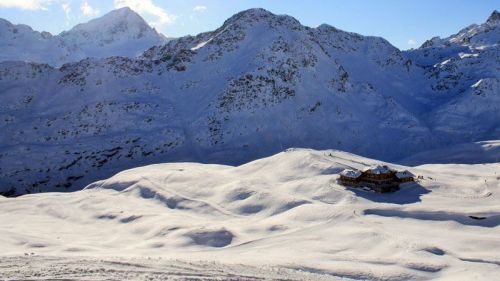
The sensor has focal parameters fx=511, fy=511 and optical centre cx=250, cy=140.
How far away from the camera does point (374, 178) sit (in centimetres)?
4547

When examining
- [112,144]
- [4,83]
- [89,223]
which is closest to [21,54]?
[4,83]

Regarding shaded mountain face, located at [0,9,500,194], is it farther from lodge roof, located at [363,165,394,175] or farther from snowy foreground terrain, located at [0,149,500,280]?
lodge roof, located at [363,165,394,175]

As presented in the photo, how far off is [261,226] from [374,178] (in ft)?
45.4

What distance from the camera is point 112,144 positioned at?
2874 inches

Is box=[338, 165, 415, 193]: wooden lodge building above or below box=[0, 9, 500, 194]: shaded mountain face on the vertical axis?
below

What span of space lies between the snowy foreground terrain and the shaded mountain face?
1724 centimetres

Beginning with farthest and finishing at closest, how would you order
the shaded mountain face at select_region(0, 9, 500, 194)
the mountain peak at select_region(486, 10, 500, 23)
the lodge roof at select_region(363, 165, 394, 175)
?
the mountain peak at select_region(486, 10, 500, 23) → the shaded mountain face at select_region(0, 9, 500, 194) → the lodge roof at select_region(363, 165, 394, 175)

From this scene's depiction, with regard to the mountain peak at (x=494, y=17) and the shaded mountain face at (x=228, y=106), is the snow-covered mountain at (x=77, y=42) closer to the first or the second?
the shaded mountain face at (x=228, y=106)

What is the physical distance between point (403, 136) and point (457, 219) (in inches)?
1869

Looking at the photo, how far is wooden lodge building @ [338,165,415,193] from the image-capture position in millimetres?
45250

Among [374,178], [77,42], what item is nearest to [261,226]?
[374,178]

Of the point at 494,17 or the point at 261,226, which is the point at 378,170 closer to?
the point at 261,226

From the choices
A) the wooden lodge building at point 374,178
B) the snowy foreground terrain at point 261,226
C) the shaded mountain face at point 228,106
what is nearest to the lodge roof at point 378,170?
the wooden lodge building at point 374,178

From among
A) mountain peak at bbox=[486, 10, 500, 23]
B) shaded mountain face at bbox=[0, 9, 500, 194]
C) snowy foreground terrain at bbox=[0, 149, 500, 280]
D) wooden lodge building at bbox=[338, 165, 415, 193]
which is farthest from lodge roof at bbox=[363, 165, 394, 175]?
mountain peak at bbox=[486, 10, 500, 23]
